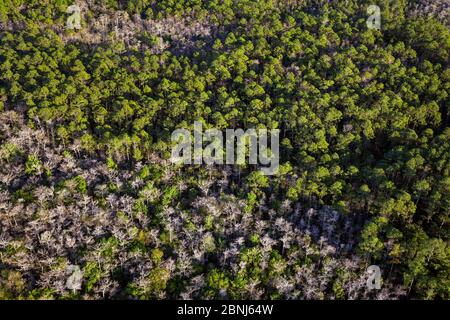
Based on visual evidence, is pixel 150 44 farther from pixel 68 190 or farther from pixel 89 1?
pixel 68 190

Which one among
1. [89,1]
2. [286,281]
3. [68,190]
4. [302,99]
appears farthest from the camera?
[89,1]

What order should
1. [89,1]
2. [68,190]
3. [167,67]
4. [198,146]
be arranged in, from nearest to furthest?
[68,190] < [198,146] < [167,67] < [89,1]

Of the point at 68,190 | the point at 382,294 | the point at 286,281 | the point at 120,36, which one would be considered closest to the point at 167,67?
the point at 120,36
